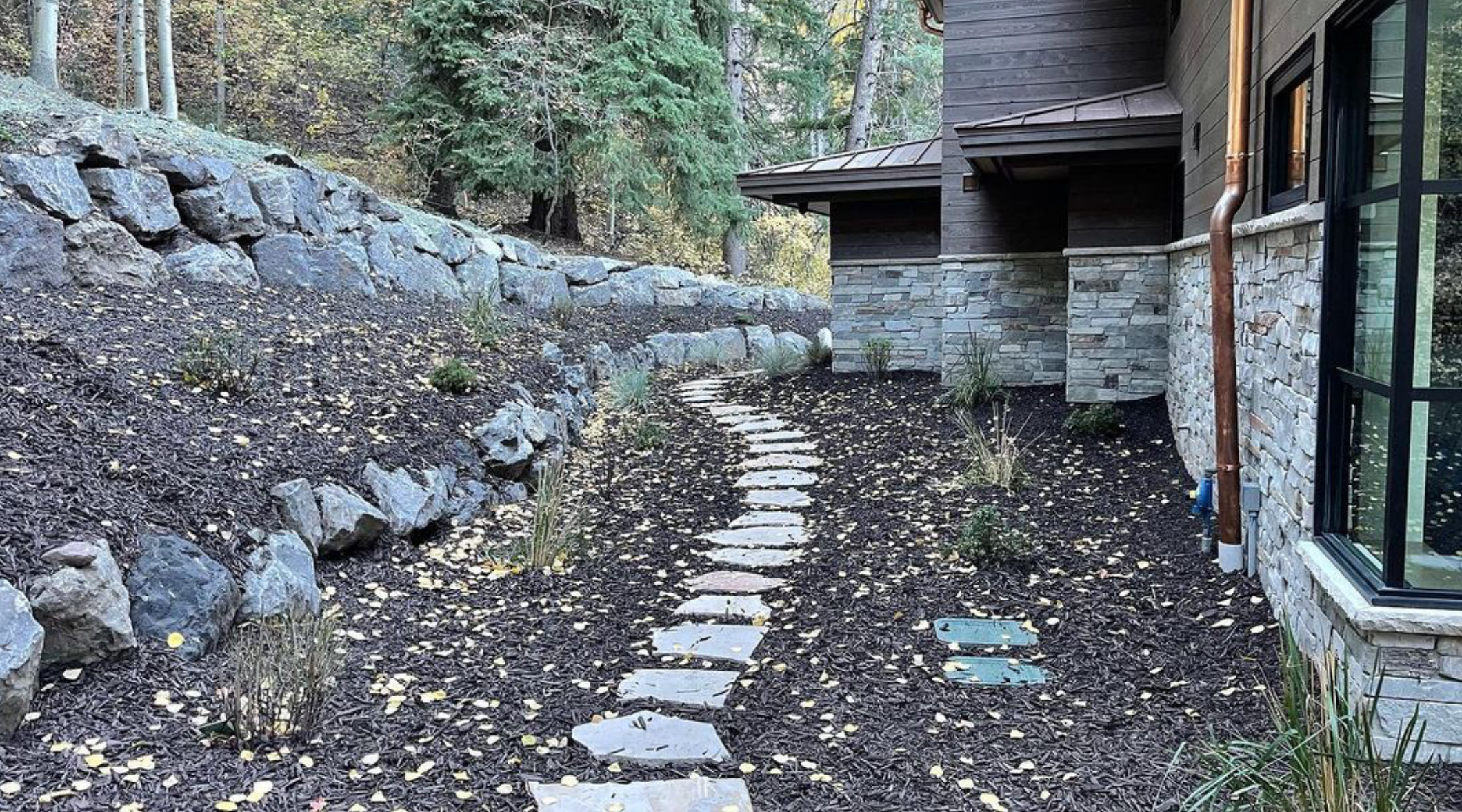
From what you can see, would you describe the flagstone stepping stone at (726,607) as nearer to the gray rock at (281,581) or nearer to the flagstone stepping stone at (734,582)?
the flagstone stepping stone at (734,582)

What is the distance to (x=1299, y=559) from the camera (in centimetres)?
317

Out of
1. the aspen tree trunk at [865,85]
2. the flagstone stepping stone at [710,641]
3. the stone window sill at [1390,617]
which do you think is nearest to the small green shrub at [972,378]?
the flagstone stepping stone at [710,641]

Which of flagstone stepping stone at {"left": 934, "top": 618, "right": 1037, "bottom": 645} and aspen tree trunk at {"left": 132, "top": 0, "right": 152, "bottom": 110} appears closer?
flagstone stepping stone at {"left": 934, "top": 618, "right": 1037, "bottom": 645}

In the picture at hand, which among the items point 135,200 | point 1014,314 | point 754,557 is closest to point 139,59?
point 135,200

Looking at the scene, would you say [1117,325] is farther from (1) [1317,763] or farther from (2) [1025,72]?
(1) [1317,763]

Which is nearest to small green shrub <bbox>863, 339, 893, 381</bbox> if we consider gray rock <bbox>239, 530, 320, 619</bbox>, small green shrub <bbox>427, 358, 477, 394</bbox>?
small green shrub <bbox>427, 358, 477, 394</bbox>

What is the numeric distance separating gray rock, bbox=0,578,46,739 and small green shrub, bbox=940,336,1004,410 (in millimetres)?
5848

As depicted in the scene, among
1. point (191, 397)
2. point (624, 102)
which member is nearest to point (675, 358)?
point (624, 102)

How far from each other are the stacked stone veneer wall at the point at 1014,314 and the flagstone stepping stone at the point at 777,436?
1.54m

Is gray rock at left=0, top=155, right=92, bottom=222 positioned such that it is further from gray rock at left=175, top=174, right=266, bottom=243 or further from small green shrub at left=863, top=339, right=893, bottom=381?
small green shrub at left=863, top=339, right=893, bottom=381

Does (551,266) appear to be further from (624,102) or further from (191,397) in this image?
(191,397)

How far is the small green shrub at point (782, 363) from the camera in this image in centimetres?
985

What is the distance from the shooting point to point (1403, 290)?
247 cm

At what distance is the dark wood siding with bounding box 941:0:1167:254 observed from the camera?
7561mm
